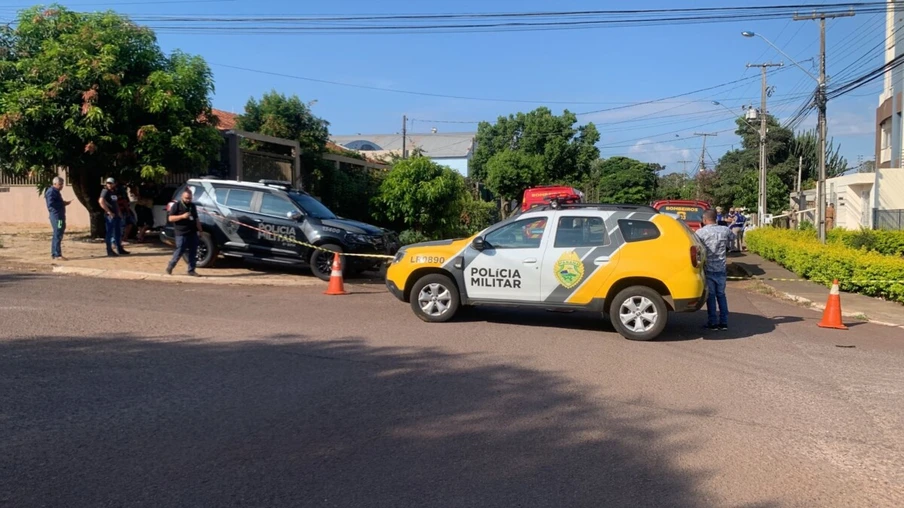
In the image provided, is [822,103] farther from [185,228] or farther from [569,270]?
[185,228]

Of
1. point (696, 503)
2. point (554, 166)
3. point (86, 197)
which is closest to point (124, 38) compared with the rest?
point (86, 197)

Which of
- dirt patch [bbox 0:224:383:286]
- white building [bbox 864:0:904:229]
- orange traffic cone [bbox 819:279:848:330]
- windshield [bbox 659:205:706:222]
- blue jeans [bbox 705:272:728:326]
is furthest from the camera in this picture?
white building [bbox 864:0:904:229]

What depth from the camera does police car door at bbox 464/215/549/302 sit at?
983 cm

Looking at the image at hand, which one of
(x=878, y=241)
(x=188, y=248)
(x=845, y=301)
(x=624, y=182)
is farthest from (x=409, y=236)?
(x=624, y=182)

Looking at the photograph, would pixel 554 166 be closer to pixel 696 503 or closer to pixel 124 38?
pixel 124 38

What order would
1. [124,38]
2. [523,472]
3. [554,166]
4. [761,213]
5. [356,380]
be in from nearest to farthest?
[523,472] < [356,380] < [124,38] < [761,213] < [554,166]

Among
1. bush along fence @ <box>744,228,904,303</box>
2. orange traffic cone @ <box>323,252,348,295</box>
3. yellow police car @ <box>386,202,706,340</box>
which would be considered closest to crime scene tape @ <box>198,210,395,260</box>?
orange traffic cone @ <box>323,252,348,295</box>

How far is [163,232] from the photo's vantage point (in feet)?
49.9

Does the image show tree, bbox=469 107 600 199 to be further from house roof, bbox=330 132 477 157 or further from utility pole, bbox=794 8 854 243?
utility pole, bbox=794 8 854 243

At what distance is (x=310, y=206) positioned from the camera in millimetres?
14820

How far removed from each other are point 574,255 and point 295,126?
18003 millimetres

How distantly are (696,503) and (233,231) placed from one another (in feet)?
38.3

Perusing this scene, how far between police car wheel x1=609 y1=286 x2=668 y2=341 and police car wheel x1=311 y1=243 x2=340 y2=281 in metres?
6.25

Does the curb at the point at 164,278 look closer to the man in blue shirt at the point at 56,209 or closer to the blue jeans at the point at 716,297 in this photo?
the man in blue shirt at the point at 56,209
